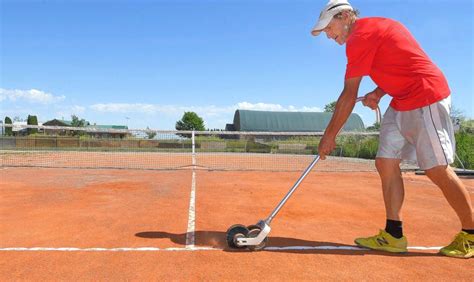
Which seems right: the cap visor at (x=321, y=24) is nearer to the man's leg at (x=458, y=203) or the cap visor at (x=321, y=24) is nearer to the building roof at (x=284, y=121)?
the man's leg at (x=458, y=203)

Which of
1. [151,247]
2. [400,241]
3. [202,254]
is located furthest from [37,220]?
[400,241]

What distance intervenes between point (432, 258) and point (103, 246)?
127 inches

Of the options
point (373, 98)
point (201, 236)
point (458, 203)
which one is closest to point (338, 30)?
point (373, 98)

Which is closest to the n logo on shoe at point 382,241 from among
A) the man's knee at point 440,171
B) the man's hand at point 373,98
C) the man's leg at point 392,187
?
the man's leg at point 392,187

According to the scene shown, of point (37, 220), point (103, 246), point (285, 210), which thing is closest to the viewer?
point (103, 246)

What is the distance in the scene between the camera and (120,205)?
627 centimetres

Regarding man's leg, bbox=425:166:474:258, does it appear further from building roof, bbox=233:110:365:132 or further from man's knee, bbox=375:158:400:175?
building roof, bbox=233:110:365:132

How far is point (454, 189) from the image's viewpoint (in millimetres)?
3561

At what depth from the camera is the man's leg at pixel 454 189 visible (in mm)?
3541

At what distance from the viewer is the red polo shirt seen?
3.53 metres

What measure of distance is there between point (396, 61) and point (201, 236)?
108 inches

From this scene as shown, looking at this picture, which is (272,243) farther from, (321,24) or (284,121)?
(284,121)

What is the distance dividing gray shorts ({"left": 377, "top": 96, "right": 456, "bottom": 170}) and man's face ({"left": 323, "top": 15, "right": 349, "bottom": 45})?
3.17 feet

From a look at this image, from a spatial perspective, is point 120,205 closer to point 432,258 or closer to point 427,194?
point 432,258
